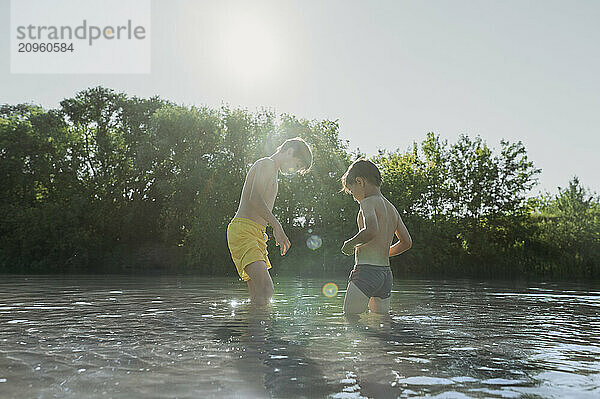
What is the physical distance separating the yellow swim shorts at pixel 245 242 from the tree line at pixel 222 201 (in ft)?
69.5

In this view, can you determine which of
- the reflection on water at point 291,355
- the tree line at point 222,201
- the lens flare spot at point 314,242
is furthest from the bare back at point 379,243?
the lens flare spot at point 314,242

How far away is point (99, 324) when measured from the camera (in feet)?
19.3

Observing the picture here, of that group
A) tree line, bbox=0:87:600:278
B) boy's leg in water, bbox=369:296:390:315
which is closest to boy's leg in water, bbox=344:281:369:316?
boy's leg in water, bbox=369:296:390:315

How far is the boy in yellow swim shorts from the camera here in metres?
7.09

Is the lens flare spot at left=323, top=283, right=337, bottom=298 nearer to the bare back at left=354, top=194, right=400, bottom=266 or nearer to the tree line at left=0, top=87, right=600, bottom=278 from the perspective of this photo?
the bare back at left=354, top=194, right=400, bottom=266

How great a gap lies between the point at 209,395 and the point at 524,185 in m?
35.9

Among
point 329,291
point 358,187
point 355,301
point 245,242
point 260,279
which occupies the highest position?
point 358,187

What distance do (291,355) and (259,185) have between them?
3449 mm

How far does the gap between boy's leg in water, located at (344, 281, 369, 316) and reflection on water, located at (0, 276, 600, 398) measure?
0.16m

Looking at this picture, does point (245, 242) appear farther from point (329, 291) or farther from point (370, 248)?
point (329, 291)

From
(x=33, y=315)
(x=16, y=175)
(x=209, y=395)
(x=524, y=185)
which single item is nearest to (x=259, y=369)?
(x=209, y=395)

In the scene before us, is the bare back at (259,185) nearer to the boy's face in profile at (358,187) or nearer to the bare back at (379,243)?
the boy's face in profile at (358,187)

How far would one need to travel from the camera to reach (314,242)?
102ft

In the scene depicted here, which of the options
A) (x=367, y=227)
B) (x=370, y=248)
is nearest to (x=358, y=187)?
(x=367, y=227)
